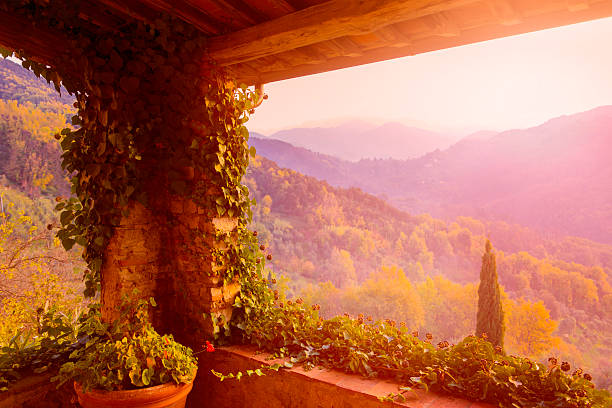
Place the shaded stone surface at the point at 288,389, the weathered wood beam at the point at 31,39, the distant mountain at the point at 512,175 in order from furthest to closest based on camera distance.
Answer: the distant mountain at the point at 512,175
the weathered wood beam at the point at 31,39
the shaded stone surface at the point at 288,389

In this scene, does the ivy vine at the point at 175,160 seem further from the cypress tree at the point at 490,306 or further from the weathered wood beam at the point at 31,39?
the cypress tree at the point at 490,306

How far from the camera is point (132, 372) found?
6.79 ft

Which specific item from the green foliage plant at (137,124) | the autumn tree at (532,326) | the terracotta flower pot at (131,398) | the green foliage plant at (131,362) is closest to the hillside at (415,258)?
the autumn tree at (532,326)

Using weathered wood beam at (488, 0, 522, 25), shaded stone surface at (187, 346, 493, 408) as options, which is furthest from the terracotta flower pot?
weathered wood beam at (488, 0, 522, 25)

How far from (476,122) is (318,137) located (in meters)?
11.5

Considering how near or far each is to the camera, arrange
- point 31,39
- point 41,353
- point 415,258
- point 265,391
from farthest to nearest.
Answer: point 415,258
point 41,353
point 265,391
point 31,39

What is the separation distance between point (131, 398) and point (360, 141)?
21.5 metres

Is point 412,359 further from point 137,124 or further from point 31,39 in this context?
point 31,39

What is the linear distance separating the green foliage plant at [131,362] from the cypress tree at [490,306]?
805cm

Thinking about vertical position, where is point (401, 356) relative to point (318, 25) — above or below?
below

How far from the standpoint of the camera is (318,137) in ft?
73.8

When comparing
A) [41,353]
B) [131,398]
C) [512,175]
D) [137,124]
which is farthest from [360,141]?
[131,398]

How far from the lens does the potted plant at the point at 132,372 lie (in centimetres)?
204

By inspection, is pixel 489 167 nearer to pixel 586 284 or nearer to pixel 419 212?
pixel 419 212
